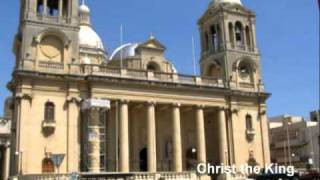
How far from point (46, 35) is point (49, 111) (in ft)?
22.0

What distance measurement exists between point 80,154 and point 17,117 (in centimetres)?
592

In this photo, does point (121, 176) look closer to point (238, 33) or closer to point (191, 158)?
point (191, 158)

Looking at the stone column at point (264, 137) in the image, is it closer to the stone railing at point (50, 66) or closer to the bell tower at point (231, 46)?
the bell tower at point (231, 46)

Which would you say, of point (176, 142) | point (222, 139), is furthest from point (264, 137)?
point (176, 142)

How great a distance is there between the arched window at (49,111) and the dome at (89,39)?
79.4 feet

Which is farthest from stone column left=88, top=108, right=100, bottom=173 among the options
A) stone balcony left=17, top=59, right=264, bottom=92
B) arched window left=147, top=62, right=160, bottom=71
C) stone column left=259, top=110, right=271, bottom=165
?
stone column left=259, top=110, right=271, bottom=165

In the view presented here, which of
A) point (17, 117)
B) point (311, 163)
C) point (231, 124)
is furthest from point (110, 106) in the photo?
point (311, 163)

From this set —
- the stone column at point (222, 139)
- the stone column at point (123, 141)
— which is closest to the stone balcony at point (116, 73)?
the stone column at point (123, 141)

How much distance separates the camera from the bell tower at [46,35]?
37750 millimetres

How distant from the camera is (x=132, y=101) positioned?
40312 mm

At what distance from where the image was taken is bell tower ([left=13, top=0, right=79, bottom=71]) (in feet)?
124

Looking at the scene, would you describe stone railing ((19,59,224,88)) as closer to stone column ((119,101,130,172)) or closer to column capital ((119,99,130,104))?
column capital ((119,99,130,104))

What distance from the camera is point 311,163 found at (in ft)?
197

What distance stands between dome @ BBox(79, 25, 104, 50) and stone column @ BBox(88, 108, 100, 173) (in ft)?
81.7
